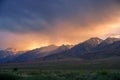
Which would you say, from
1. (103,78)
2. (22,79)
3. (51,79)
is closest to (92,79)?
(103,78)

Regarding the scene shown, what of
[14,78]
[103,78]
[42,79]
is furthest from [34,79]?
[103,78]

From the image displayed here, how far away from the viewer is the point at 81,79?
125 ft

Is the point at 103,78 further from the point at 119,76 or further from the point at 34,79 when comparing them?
the point at 34,79

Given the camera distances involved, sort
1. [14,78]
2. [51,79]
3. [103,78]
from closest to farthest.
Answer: [103,78] → [51,79] → [14,78]

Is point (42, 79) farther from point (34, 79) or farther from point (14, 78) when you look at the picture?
point (14, 78)

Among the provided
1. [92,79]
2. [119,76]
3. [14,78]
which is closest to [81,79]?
[92,79]

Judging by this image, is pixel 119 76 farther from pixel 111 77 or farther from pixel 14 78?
pixel 14 78

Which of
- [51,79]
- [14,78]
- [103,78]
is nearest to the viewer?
[103,78]

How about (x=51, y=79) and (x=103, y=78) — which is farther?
(x=51, y=79)

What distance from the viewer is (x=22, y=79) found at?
3756cm

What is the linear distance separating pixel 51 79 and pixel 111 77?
695 centimetres

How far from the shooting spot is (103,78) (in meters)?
34.1

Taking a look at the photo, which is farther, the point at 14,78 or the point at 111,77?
the point at 14,78

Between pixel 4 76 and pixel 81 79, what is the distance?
9.38 m
